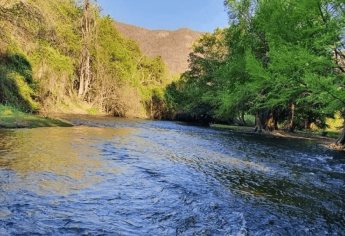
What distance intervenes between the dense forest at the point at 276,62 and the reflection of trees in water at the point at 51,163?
15.4m

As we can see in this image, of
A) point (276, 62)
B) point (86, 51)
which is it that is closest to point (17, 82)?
point (86, 51)

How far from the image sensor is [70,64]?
144 ft

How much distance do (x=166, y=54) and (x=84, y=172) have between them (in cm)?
18744

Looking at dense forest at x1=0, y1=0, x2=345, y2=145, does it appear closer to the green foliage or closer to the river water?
the green foliage

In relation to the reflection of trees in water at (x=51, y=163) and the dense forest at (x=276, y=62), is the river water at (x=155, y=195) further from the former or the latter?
the dense forest at (x=276, y=62)

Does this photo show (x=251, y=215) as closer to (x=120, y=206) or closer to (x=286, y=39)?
(x=120, y=206)

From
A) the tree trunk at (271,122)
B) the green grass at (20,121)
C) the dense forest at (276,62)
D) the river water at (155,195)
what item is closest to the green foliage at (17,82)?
the green grass at (20,121)

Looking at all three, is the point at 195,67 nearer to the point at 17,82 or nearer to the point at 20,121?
the point at 17,82

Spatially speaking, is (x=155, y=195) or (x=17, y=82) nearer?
(x=155, y=195)

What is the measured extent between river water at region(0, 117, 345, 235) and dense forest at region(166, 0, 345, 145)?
12.8 m

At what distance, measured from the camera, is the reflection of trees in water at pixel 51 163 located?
29.0 feet

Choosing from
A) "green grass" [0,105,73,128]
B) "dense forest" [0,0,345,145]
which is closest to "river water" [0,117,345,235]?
"green grass" [0,105,73,128]

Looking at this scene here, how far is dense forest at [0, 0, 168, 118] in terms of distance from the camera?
22000 millimetres

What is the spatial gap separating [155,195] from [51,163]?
425 cm
